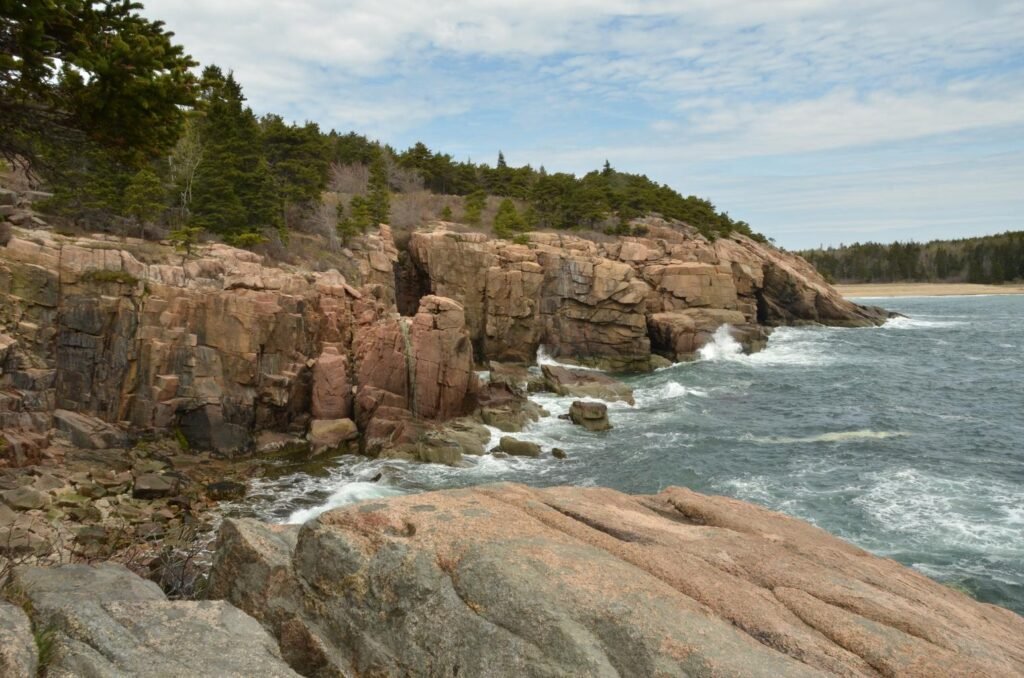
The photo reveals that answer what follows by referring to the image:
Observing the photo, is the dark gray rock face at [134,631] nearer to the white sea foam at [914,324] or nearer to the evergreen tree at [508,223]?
the evergreen tree at [508,223]

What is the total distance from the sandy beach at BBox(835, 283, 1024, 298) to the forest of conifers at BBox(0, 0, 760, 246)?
79295 mm

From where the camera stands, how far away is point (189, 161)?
151 ft

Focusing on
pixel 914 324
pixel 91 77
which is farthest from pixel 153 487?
pixel 914 324

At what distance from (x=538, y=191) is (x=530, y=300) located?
3162 cm

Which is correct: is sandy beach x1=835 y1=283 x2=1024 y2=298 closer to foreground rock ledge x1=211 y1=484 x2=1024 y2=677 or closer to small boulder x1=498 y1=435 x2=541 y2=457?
small boulder x1=498 y1=435 x2=541 y2=457

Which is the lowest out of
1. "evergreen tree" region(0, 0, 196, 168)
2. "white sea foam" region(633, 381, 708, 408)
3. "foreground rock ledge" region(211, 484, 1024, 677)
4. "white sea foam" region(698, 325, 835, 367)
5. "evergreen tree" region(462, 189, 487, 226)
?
"white sea foam" region(633, 381, 708, 408)

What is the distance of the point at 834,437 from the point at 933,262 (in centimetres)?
17325

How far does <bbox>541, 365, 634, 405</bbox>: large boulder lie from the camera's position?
40.2m

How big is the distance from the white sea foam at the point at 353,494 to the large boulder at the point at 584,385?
58.9 ft

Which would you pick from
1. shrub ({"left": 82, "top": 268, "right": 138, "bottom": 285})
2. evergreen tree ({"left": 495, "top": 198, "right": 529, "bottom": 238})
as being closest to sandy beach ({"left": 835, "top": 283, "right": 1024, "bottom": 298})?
evergreen tree ({"left": 495, "top": 198, "right": 529, "bottom": 238})

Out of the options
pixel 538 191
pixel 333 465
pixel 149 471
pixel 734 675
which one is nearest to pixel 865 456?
pixel 333 465

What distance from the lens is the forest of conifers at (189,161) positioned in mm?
9125

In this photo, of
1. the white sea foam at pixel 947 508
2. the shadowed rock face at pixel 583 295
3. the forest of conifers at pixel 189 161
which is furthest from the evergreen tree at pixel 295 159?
the white sea foam at pixel 947 508

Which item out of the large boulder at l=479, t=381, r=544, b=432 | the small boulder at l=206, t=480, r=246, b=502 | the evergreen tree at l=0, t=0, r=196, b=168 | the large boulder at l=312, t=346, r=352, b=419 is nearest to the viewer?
the evergreen tree at l=0, t=0, r=196, b=168
